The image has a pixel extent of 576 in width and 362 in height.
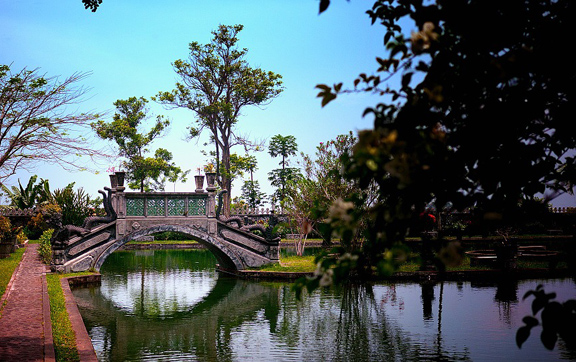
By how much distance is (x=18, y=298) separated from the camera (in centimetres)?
1289

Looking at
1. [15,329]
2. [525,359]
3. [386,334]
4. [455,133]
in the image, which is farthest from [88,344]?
[455,133]

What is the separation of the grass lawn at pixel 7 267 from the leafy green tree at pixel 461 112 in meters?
12.6

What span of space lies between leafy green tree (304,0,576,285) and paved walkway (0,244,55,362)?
6.30m

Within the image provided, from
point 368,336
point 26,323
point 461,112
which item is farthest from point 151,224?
point 461,112

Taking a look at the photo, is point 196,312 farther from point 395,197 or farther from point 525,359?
point 395,197

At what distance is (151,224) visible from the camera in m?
21.2

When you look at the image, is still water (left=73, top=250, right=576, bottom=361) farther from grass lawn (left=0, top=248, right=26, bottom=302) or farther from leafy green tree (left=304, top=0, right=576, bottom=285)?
leafy green tree (left=304, top=0, right=576, bottom=285)

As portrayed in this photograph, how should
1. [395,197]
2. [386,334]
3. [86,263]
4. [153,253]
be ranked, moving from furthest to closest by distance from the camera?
[153,253] < [86,263] < [386,334] < [395,197]

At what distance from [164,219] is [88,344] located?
12.3m

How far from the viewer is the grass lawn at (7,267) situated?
15041mm

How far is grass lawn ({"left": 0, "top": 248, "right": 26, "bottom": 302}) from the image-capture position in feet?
49.3

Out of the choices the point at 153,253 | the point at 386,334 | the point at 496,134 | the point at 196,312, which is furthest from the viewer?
the point at 153,253

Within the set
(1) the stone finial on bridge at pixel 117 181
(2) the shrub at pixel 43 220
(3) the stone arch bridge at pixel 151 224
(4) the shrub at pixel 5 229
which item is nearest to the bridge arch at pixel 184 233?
(3) the stone arch bridge at pixel 151 224

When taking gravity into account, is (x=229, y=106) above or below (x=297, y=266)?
above
